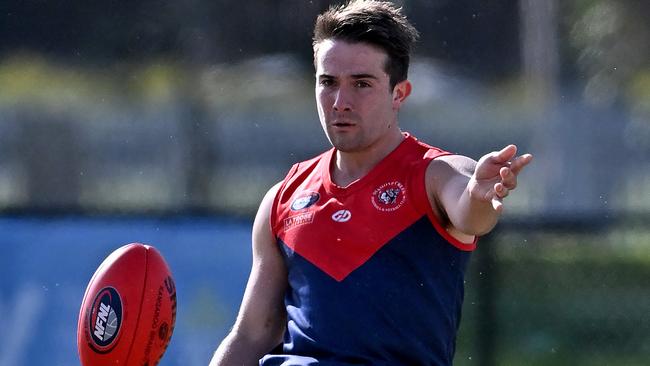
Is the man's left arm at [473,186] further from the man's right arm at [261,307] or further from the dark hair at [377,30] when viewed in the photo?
the man's right arm at [261,307]

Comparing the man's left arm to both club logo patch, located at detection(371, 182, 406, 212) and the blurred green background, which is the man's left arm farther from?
the blurred green background

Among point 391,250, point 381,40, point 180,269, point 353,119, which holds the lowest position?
point 180,269

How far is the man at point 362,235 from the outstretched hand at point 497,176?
0.17 metres

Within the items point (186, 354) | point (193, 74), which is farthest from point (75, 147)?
point (186, 354)

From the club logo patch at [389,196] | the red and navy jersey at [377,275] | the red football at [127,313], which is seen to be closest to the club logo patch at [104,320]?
the red football at [127,313]

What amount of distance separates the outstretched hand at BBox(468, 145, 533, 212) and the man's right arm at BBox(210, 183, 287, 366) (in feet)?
2.75

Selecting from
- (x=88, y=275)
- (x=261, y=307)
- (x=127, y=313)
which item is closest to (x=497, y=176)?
(x=261, y=307)

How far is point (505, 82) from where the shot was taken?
4.58 metres

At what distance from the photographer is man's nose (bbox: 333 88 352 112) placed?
340 centimetres

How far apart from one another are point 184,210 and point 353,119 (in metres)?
1.78

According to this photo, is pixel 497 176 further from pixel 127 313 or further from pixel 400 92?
pixel 127 313

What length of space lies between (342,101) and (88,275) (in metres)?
2.12

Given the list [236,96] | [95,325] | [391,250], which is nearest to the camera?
[391,250]

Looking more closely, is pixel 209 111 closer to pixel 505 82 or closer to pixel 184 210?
pixel 184 210
